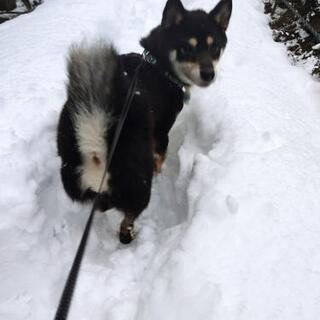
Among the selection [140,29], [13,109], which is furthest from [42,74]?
[140,29]

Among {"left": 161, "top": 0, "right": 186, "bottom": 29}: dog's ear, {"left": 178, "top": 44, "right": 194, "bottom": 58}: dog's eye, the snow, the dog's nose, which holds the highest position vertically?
{"left": 161, "top": 0, "right": 186, "bottom": 29}: dog's ear

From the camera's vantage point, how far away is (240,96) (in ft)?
11.9

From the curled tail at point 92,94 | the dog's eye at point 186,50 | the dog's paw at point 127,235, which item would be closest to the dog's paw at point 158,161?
the dog's paw at point 127,235

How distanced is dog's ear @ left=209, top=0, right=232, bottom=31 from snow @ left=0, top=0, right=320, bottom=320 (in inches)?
27.4

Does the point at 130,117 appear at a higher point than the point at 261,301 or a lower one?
higher

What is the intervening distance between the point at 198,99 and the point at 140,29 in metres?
1.69

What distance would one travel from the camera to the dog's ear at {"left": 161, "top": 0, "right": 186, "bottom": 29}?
294 centimetres

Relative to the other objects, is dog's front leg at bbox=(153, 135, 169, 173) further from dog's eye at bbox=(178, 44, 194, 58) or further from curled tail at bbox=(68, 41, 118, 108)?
curled tail at bbox=(68, 41, 118, 108)

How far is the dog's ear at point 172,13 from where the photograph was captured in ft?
9.66

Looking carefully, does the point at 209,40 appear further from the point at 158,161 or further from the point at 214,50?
the point at 158,161

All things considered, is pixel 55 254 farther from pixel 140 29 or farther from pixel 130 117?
pixel 140 29

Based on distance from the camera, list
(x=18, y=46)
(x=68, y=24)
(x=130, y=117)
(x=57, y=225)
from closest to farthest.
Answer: (x=130, y=117) < (x=57, y=225) < (x=18, y=46) < (x=68, y=24)

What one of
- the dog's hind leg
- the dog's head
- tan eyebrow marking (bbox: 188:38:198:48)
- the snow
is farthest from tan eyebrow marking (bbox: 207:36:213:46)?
the dog's hind leg

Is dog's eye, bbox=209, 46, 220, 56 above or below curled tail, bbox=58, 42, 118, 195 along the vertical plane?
below
